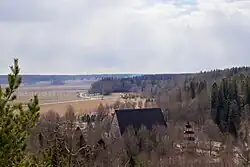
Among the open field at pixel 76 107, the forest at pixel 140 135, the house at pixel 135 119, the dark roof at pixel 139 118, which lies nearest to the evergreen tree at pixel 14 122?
the forest at pixel 140 135

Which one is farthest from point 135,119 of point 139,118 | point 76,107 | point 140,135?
point 76,107

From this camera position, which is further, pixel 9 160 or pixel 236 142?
pixel 236 142

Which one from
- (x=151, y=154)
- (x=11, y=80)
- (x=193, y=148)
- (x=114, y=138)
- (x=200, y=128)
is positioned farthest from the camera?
(x=200, y=128)

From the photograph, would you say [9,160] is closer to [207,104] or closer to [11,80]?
[11,80]

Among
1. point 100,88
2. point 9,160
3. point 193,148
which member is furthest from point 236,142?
point 100,88

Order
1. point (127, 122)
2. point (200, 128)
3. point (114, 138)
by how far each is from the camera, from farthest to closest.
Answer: point (200, 128) < point (127, 122) < point (114, 138)

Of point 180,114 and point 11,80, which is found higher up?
point 11,80

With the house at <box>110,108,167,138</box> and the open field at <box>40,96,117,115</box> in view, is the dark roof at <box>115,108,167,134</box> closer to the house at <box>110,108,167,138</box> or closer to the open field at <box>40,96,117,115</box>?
the house at <box>110,108,167,138</box>

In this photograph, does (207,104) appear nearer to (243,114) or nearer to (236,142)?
(243,114)
